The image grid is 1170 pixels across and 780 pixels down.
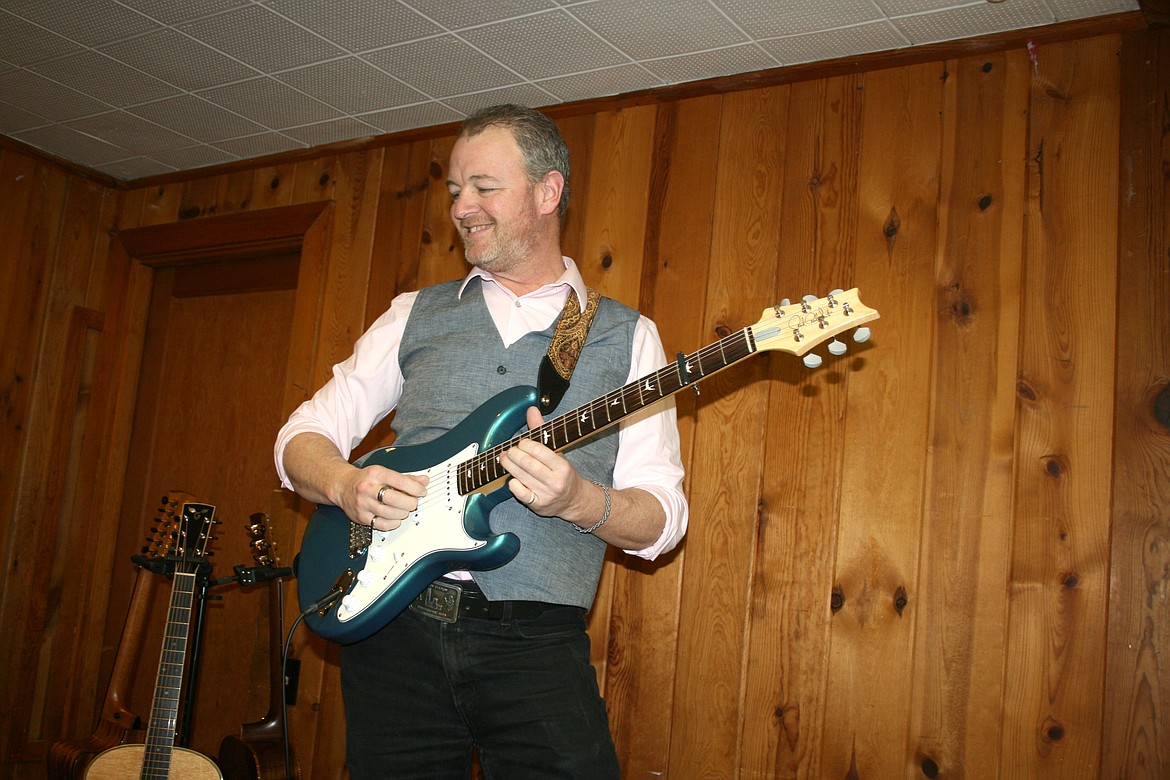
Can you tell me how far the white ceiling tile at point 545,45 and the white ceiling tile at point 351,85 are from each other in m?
0.40

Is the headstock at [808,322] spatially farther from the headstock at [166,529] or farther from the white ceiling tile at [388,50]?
the headstock at [166,529]

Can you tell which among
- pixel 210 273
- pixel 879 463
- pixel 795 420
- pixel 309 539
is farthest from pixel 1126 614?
pixel 210 273

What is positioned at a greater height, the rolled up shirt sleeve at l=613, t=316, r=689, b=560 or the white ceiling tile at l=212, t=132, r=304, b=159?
the white ceiling tile at l=212, t=132, r=304, b=159

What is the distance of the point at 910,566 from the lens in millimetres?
2250

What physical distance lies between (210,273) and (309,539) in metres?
2.49

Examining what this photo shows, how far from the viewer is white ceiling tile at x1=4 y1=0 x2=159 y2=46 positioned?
8.69ft

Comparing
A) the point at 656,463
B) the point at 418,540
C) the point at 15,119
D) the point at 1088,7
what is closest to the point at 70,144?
the point at 15,119

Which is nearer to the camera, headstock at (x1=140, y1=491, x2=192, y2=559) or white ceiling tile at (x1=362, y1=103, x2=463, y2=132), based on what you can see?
headstock at (x1=140, y1=491, x2=192, y2=559)

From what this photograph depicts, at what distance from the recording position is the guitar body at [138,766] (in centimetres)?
228

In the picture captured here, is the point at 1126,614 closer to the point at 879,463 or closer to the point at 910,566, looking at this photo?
the point at 910,566

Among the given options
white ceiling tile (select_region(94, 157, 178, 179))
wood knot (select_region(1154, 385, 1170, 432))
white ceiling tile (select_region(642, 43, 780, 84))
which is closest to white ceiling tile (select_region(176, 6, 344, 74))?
white ceiling tile (select_region(642, 43, 780, 84))

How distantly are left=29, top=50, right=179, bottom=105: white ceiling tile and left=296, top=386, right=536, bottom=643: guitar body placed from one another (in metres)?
2.05

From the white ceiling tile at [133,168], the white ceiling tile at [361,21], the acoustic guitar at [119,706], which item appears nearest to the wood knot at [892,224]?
the white ceiling tile at [361,21]

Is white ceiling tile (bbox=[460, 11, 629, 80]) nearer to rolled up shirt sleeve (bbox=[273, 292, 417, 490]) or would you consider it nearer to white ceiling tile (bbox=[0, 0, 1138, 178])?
white ceiling tile (bbox=[0, 0, 1138, 178])
